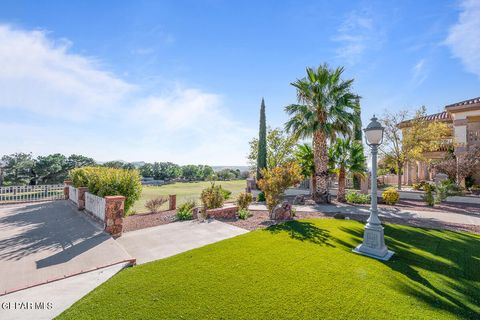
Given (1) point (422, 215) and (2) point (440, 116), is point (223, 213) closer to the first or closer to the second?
(1) point (422, 215)

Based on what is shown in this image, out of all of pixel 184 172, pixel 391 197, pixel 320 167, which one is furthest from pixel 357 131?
pixel 184 172

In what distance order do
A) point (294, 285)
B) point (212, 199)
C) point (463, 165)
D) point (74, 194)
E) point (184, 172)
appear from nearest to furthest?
point (294, 285) → point (212, 199) → point (74, 194) → point (463, 165) → point (184, 172)

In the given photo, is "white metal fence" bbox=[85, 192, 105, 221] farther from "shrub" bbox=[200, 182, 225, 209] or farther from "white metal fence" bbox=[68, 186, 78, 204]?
"shrub" bbox=[200, 182, 225, 209]

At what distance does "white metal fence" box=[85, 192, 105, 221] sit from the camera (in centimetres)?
738

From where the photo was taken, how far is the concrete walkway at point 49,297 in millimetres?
3172

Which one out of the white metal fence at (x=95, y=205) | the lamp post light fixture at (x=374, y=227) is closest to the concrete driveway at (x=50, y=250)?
the white metal fence at (x=95, y=205)

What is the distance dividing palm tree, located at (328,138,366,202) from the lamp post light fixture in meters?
8.60

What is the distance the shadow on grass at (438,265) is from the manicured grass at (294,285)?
0.02 m

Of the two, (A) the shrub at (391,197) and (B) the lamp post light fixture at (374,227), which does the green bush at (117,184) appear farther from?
(A) the shrub at (391,197)

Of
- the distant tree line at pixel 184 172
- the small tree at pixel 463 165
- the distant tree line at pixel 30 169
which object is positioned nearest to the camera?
the small tree at pixel 463 165

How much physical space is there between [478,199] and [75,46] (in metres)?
22.0

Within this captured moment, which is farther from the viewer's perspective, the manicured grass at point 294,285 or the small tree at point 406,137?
the small tree at point 406,137

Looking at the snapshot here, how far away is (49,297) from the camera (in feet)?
11.6

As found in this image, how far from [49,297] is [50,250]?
2.38 meters
